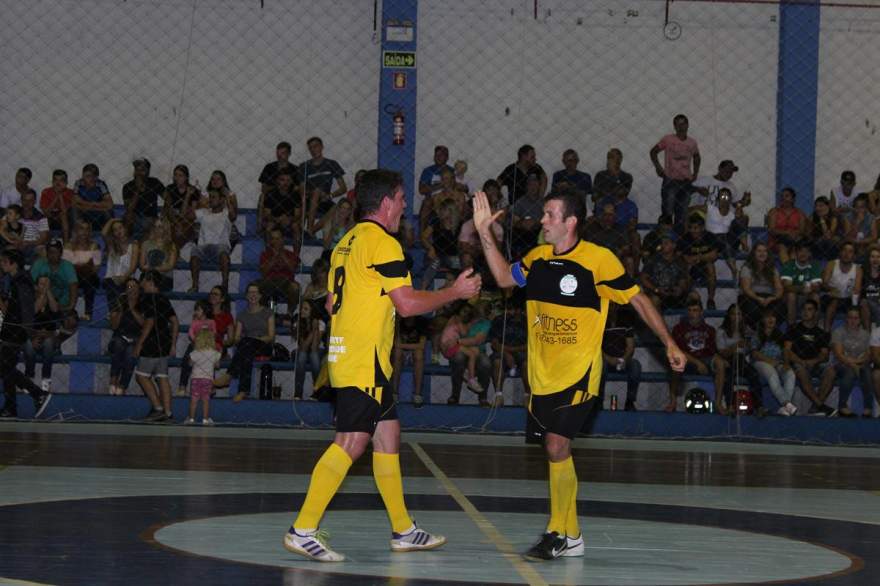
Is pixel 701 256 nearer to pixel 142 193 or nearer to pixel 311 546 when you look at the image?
pixel 142 193

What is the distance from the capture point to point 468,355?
17828 millimetres

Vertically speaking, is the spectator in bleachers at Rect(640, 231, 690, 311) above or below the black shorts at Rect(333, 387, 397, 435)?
above

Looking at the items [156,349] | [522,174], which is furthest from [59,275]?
[522,174]

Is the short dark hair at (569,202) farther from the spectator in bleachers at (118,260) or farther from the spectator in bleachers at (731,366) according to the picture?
the spectator in bleachers at (118,260)

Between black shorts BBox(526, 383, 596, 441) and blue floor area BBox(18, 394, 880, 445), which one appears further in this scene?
blue floor area BBox(18, 394, 880, 445)

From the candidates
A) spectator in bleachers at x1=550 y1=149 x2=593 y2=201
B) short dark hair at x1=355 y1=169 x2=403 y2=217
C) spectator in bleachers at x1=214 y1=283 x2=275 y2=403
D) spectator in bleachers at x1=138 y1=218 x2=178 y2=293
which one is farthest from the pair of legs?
short dark hair at x1=355 y1=169 x2=403 y2=217

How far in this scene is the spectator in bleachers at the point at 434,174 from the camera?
20688 mm

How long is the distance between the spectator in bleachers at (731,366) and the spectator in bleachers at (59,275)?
8.04 meters

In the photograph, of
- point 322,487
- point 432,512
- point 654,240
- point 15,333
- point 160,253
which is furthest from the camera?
point 654,240

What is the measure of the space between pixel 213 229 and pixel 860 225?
354 inches

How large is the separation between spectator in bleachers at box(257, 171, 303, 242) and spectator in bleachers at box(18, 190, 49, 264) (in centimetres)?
294

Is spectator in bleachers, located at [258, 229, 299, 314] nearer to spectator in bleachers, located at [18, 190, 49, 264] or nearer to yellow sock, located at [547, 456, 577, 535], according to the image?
spectator in bleachers, located at [18, 190, 49, 264]

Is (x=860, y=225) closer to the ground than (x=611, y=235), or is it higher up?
higher up

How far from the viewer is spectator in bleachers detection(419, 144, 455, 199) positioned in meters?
20.7
